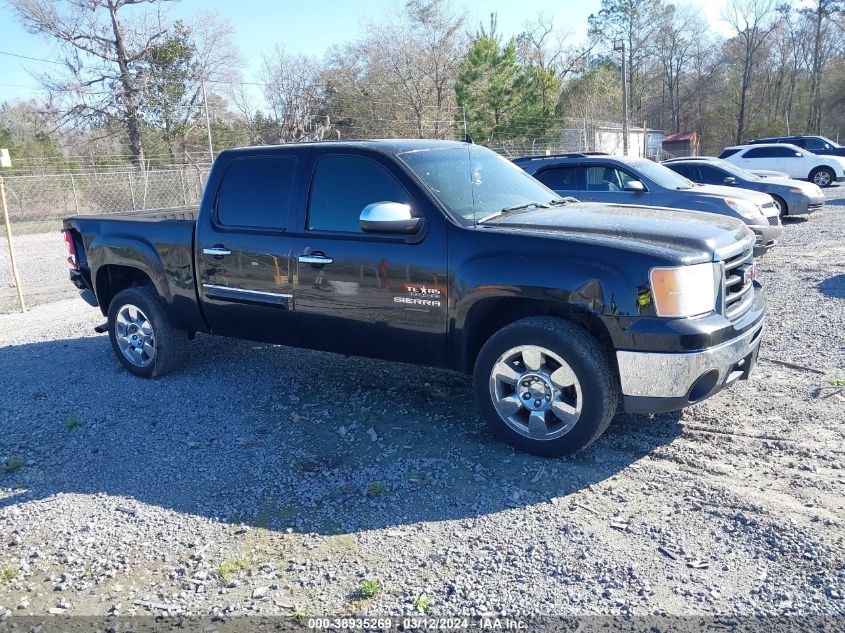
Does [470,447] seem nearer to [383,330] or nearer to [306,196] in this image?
[383,330]

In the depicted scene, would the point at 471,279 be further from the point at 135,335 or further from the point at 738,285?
the point at 135,335

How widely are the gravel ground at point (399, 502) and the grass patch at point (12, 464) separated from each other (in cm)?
2

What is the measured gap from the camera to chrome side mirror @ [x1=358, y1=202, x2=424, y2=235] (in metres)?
4.28

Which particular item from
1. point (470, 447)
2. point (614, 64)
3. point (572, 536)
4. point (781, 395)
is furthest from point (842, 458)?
point (614, 64)

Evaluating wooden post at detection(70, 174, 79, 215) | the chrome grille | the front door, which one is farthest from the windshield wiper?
wooden post at detection(70, 174, 79, 215)

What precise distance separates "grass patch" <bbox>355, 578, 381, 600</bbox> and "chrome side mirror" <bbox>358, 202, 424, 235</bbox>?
6.85 feet

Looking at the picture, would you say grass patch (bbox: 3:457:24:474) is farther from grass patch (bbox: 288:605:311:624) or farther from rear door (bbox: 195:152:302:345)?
grass patch (bbox: 288:605:311:624)

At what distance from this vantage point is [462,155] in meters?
5.23

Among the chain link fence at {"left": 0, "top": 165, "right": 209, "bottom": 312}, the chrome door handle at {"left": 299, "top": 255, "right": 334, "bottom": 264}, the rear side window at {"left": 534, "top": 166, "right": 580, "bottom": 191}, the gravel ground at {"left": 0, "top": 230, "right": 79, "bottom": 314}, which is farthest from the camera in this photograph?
the chain link fence at {"left": 0, "top": 165, "right": 209, "bottom": 312}

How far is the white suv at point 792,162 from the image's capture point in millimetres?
22734

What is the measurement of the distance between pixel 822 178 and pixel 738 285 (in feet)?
73.4

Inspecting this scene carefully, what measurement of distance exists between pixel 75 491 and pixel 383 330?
2133 mm

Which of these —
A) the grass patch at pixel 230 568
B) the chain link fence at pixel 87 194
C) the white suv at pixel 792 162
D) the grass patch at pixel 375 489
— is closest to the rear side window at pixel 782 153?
the white suv at pixel 792 162

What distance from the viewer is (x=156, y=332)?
237 inches
